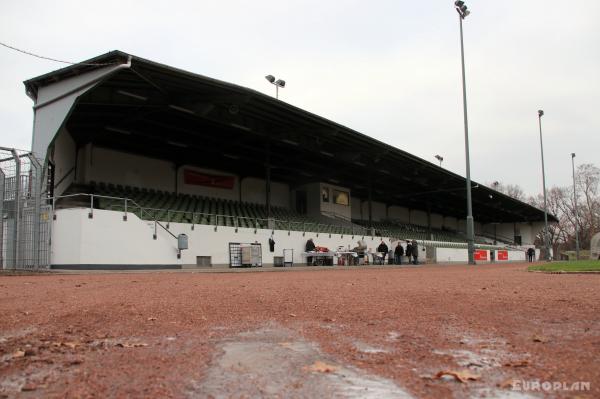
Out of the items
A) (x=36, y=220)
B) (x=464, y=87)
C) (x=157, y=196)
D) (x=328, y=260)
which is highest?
(x=464, y=87)

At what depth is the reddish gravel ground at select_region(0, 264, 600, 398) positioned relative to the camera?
112 inches

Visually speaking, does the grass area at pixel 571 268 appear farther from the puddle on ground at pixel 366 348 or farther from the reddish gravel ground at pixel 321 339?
the puddle on ground at pixel 366 348

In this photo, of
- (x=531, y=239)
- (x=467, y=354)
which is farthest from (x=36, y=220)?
(x=531, y=239)

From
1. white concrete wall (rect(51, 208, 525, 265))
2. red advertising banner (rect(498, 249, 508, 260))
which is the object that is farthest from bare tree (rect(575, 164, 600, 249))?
white concrete wall (rect(51, 208, 525, 265))

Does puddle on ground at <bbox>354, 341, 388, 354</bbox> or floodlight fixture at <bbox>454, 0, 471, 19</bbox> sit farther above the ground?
floodlight fixture at <bbox>454, 0, 471, 19</bbox>

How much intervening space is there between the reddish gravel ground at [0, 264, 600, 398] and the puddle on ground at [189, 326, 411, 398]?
8cm

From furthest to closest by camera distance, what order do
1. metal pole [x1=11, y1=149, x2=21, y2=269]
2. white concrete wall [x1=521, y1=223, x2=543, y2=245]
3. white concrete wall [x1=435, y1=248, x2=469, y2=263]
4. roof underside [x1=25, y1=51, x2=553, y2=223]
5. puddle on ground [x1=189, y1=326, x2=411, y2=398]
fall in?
white concrete wall [x1=521, y1=223, x2=543, y2=245]
white concrete wall [x1=435, y1=248, x2=469, y2=263]
roof underside [x1=25, y1=51, x2=553, y2=223]
metal pole [x1=11, y1=149, x2=21, y2=269]
puddle on ground [x1=189, y1=326, x2=411, y2=398]

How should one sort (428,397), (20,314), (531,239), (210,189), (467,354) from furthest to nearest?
(531,239) < (210,189) < (20,314) < (467,354) < (428,397)

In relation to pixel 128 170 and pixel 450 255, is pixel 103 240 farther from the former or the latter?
pixel 450 255

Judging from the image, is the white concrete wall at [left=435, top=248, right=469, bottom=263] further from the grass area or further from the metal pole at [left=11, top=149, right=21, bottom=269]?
the metal pole at [left=11, top=149, right=21, bottom=269]

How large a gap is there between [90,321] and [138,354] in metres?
1.87

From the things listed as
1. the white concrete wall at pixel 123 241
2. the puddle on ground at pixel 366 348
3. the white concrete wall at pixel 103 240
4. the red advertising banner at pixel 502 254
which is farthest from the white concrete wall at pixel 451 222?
the puddle on ground at pixel 366 348

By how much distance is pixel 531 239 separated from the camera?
75062mm

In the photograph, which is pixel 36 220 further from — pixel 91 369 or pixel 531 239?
pixel 531 239
